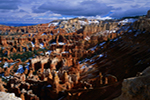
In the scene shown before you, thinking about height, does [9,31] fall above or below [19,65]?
above

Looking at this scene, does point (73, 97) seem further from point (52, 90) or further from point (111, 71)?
point (111, 71)

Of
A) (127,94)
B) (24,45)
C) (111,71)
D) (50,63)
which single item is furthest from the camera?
(24,45)

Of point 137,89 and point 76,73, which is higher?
point 137,89

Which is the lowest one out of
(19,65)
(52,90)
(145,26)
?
(19,65)

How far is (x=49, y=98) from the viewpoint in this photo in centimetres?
2081

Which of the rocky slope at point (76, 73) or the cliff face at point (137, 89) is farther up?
the cliff face at point (137, 89)

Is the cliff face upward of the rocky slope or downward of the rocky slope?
upward

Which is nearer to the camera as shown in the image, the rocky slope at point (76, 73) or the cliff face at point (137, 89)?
the cliff face at point (137, 89)

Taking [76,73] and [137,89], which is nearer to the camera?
[137,89]

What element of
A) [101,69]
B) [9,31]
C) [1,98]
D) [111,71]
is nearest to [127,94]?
[1,98]

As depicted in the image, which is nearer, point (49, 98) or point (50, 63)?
point (49, 98)

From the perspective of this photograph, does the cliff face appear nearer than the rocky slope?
Yes

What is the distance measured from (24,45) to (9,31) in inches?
3203

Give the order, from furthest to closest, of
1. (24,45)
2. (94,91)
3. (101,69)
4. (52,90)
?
(24,45), (101,69), (52,90), (94,91)
